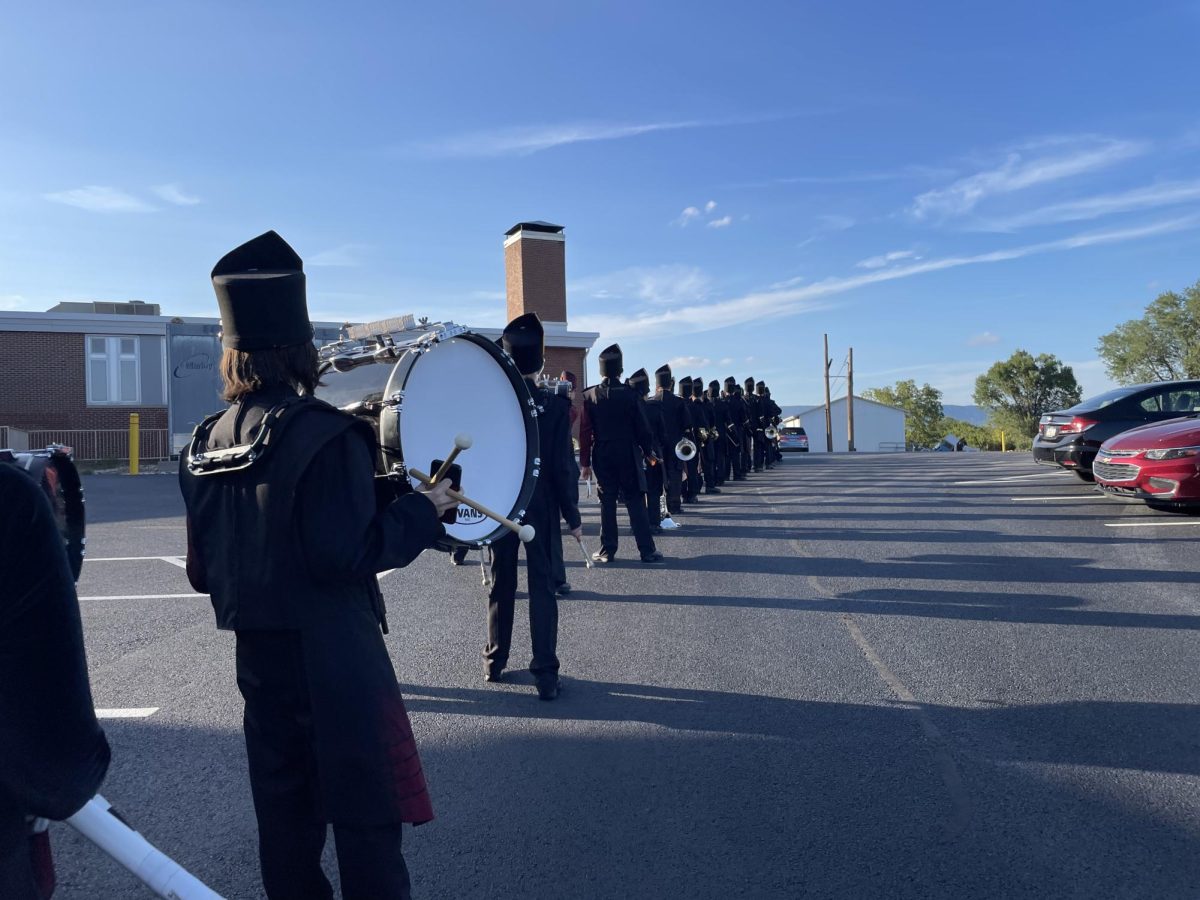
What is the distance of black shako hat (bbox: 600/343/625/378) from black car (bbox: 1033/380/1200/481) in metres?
8.42

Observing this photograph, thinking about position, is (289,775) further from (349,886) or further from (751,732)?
(751,732)

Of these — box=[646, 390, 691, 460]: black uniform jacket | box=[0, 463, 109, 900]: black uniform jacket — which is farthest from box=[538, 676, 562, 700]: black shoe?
box=[646, 390, 691, 460]: black uniform jacket

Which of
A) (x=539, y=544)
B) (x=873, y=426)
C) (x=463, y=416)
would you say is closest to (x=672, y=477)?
(x=539, y=544)

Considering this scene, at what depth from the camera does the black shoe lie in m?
5.37

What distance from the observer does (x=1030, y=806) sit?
3.89 m

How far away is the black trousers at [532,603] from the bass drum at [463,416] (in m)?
1.22

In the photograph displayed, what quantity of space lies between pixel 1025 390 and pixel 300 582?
263ft

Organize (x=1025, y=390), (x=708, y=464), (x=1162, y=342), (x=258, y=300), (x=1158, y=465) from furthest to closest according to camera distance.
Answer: (x=1025, y=390) < (x=1162, y=342) < (x=708, y=464) < (x=1158, y=465) < (x=258, y=300)

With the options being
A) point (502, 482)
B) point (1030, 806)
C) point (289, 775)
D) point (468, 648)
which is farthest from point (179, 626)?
point (1030, 806)

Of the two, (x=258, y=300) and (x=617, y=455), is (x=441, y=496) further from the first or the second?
(x=617, y=455)

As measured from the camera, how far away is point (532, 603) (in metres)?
5.47

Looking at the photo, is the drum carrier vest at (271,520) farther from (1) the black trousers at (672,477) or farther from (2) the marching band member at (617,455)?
(1) the black trousers at (672,477)

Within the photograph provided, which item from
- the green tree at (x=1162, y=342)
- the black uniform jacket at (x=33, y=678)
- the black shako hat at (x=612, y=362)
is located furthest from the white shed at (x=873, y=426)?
the black uniform jacket at (x=33, y=678)

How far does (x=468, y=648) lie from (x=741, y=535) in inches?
228
